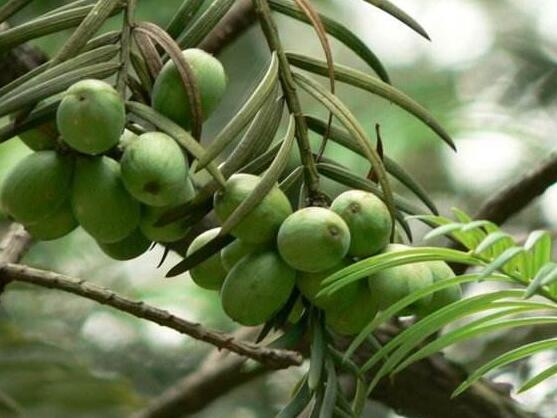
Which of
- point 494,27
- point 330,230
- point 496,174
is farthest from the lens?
point 494,27

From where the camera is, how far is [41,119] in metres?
0.57

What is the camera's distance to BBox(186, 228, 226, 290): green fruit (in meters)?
0.60

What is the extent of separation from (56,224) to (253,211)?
0.11 meters

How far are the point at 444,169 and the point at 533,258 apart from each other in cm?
164

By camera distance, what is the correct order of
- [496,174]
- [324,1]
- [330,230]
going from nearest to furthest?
[330,230] < [496,174] < [324,1]

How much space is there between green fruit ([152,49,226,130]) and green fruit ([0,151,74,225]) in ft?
0.17

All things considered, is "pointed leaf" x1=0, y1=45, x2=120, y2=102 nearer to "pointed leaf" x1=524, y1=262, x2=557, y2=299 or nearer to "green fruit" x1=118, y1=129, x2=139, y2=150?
"green fruit" x1=118, y1=129, x2=139, y2=150

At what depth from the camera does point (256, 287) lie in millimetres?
552

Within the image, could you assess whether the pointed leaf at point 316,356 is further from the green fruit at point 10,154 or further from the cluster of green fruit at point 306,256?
the green fruit at point 10,154

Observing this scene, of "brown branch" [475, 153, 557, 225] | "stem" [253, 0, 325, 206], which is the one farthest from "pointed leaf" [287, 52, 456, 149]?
"brown branch" [475, 153, 557, 225]

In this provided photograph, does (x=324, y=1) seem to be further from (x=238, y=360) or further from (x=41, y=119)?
(x=41, y=119)

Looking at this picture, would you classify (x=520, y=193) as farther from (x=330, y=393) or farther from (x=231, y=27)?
(x=330, y=393)

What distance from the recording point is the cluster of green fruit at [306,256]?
0.55 m

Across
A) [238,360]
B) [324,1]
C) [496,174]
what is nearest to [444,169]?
[496,174]
